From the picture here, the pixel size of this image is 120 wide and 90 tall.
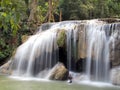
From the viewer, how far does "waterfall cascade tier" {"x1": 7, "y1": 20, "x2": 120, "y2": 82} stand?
555 inches

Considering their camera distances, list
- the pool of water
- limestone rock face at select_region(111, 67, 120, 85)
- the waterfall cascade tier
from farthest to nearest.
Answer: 1. the waterfall cascade tier
2. limestone rock face at select_region(111, 67, 120, 85)
3. the pool of water

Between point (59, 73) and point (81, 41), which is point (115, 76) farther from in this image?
point (81, 41)

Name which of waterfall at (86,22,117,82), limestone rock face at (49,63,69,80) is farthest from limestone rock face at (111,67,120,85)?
limestone rock face at (49,63,69,80)

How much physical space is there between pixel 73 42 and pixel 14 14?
13349mm

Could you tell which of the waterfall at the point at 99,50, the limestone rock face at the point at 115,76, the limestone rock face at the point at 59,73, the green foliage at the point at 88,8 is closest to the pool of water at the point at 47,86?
the limestone rock face at the point at 115,76

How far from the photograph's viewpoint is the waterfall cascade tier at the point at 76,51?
14.1 m

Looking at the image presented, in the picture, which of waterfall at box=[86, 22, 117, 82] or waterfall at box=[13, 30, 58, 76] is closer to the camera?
waterfall at box=[86, 22, 117, 82]

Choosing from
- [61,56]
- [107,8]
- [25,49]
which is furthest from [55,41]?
[107,8]

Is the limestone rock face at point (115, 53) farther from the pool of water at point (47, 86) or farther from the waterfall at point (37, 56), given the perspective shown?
the waterfall at point (37, 56)

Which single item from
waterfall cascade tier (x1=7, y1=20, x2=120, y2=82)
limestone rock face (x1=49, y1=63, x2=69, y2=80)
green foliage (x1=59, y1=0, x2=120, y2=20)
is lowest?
limestone rock face (x1=49, y1=63, x2=69, y2=80)

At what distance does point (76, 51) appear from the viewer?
49.0 feet

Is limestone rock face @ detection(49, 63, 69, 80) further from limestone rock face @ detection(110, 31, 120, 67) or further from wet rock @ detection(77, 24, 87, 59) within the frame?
limestone rock face @ detection(110, 31, 120, 67)

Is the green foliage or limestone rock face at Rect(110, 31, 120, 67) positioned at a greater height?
the green foliage

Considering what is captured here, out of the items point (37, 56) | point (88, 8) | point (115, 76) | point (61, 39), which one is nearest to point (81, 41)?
point (61, 39)
